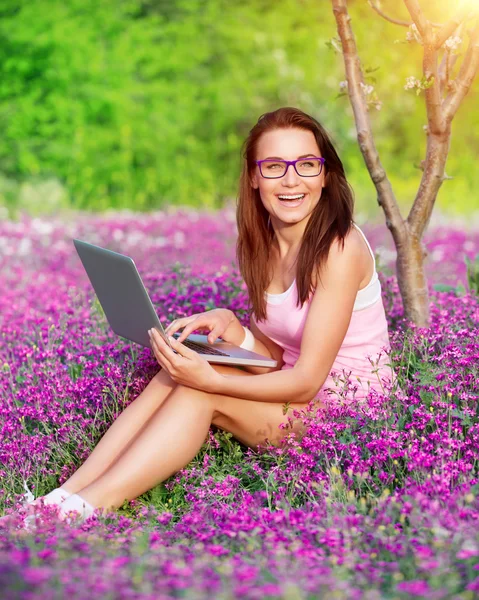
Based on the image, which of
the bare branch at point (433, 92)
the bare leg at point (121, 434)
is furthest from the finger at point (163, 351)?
the bare branch at point (433, 92)

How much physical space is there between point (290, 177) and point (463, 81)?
3.68ft

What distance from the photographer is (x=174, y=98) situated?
1309 centimetres

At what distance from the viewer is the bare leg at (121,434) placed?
9.64 feet

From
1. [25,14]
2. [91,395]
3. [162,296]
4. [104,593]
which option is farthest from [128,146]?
[104,593]

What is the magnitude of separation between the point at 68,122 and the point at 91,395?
888cm

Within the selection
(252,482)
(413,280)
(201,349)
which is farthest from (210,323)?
(413,280)

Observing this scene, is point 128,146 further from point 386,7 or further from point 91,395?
point 91,395

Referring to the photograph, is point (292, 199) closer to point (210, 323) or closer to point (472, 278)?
point (210, 323)

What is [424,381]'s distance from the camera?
3.01 m

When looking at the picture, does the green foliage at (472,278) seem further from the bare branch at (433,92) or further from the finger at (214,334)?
the finger at (214,334)

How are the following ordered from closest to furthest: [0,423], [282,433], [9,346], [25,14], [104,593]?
[104,593], [282,433], [0,423], [9,346], [25,14]

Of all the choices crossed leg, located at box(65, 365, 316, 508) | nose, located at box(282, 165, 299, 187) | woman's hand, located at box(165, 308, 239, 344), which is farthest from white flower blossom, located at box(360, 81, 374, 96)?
crossed leg, located at box(65, 365, 316, 508)

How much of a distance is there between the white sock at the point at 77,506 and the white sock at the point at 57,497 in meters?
0.05

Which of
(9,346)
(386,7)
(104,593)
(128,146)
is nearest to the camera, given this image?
(104,593)
